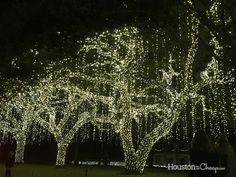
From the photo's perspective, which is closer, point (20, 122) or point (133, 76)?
point (133, 76)

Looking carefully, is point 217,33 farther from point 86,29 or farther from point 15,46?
point 15,46

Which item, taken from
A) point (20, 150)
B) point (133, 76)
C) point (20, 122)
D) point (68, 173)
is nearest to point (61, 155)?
point (20, 150)

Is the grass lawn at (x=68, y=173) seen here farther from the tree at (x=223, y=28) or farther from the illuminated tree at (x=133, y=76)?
the tree at (x=223, y=28)

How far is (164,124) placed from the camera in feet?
68.5

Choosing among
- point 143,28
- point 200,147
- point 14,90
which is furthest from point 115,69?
point 200,147

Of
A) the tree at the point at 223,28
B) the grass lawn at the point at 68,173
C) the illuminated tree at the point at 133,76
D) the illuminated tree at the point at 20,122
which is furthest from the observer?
the illuminated tree at the point at 20,122

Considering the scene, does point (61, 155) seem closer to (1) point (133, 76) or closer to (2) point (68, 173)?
(2) point (68, 173)

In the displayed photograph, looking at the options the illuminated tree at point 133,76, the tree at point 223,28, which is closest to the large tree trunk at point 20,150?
the illuminated tree at point 133,76

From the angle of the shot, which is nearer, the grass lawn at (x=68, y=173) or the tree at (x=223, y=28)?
the tree at (x=223, y=28)

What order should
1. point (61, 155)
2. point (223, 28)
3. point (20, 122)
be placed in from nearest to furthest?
point (223, 28)
point (61, 155)
point (20, 122)

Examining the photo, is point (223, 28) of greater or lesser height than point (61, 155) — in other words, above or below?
above

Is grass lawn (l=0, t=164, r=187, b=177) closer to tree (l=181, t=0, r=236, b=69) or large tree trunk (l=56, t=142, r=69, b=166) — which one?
large tree trunk (l=56, t=142, r=69, b=166)

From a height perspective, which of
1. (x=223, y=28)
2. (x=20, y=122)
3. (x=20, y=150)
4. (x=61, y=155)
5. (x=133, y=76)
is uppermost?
(x=133, y=76)

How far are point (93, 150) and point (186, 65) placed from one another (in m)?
18.3
